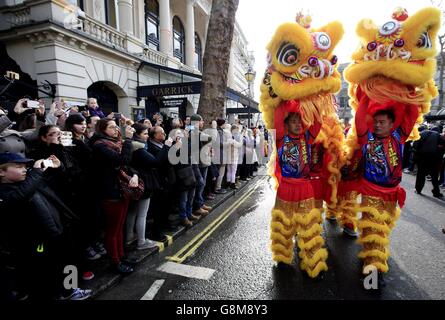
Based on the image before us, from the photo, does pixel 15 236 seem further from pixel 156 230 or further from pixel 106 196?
pixel 156 230

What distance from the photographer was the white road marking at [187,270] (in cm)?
306

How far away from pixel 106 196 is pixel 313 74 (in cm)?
264

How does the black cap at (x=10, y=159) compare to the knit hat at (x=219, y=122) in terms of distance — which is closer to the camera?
the black cap at (x=10, y=159)

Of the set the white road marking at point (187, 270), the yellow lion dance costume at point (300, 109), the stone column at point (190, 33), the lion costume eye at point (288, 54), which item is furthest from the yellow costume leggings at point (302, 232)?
the stone column at point (190, 33)

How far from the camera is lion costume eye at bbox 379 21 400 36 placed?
2.58 m

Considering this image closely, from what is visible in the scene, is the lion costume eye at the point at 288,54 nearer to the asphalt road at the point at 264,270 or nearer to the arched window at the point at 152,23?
the asphalt road at the point at 264,270

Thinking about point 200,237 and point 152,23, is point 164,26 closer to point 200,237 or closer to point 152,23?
point 152,23

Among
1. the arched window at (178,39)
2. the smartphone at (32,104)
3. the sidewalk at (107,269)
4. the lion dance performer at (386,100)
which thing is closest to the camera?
the lion dance performer at (386,100)

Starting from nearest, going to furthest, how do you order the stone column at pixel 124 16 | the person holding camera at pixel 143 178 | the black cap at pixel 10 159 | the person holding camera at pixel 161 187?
1. the black cap at pixel 10 159
2. the person holding camera at pixel 143 178
3. the person holding camera at pixel 161 187
4. the stone column at pixel 124 16

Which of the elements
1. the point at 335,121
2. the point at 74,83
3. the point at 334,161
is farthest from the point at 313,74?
the point at 74,83

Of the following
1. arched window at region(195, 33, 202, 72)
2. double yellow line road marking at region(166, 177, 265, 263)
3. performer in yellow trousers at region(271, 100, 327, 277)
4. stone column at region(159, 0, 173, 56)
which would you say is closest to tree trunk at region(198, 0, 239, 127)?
double yellow line road marking at region(166, 177, 265, 263)

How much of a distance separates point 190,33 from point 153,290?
18.1 meters

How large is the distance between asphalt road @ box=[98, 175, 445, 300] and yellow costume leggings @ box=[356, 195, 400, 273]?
30 cm

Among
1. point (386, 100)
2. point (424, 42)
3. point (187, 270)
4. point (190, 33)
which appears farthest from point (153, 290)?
point (190, 33)
